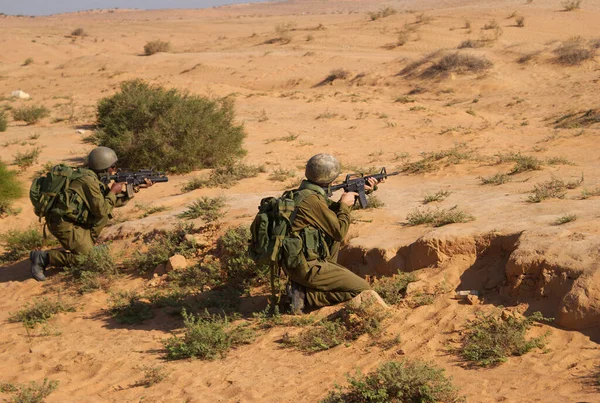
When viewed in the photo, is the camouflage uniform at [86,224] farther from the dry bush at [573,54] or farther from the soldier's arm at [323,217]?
the dry bush at [573,54]

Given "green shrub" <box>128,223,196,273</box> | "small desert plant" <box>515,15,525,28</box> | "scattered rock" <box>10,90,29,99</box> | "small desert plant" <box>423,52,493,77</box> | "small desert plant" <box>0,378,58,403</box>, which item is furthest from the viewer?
"small desert plant" <box>515,15,525,28</box>

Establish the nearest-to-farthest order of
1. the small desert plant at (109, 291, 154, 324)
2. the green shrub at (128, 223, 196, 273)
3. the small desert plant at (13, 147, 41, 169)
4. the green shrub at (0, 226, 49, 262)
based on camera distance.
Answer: the small desert plant at (109, 291, 154, 324)
the green shrub at (128, 223, 196, 273)
the green shrub at (0, 226, 49, 262)
the small desert plant at (13, 147, 41, 169)

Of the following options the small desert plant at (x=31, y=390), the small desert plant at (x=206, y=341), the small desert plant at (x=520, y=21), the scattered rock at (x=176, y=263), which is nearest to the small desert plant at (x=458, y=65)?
the small desert plant at (x=520, y=21)

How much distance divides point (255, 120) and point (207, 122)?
379cm

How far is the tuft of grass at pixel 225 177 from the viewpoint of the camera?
947 centimetres

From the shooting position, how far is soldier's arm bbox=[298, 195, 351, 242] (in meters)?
5.01

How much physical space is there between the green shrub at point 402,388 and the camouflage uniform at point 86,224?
12.6ft

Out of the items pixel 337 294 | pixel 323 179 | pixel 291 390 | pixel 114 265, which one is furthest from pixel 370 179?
pixel 114 265

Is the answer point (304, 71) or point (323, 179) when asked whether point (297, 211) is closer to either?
point (323, 179)

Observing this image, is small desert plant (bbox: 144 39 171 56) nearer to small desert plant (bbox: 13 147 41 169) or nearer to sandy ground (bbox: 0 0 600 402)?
sandy ground (bbox: 0 0 600 402)

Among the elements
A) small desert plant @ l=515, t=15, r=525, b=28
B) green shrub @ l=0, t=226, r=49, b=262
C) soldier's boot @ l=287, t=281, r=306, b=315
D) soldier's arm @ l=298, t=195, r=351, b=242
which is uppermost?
small desert plant @ l=515, t=15, r=525, b=28

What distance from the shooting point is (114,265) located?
691 cm

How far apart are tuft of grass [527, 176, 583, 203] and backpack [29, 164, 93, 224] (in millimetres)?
4733

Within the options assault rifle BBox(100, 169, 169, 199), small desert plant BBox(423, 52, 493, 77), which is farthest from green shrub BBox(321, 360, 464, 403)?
small desert plant BBox(423, 52, 493, 77)
